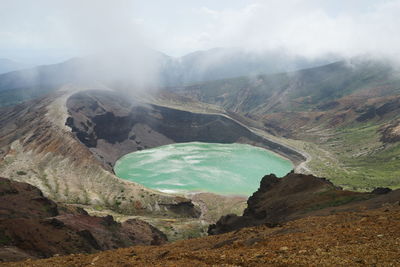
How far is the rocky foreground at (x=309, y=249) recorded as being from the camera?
58.1 ft

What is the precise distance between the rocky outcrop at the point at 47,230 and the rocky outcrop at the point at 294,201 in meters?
17.5

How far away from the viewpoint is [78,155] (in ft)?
493

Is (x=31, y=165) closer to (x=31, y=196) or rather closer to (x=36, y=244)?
(x=31, y=196)

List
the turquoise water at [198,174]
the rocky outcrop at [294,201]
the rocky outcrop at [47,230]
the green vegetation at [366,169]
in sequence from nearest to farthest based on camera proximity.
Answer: the rocky outcrop at [47,230] → the rocky outcrop at [294,201] → the green vegetation at [366,169] → the turquoise water at [198,174]

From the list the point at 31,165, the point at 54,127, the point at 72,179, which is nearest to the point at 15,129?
the point at 54,127

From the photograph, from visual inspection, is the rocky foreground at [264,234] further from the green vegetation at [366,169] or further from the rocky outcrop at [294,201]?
the green vegetation at [366,169]

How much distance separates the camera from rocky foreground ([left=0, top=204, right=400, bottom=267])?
17.7m

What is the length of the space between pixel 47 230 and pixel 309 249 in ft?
129

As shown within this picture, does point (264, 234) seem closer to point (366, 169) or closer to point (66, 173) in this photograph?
point (66, 173)

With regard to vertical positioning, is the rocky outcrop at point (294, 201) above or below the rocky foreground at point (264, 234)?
above

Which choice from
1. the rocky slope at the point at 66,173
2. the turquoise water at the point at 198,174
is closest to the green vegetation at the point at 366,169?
the turquoise water at the point at 198,174

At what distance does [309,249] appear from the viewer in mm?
20422

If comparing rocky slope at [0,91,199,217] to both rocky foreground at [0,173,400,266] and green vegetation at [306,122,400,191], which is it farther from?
green vegetation at [306,122,400,191]

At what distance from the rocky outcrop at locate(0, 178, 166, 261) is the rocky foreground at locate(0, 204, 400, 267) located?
46.0ft
